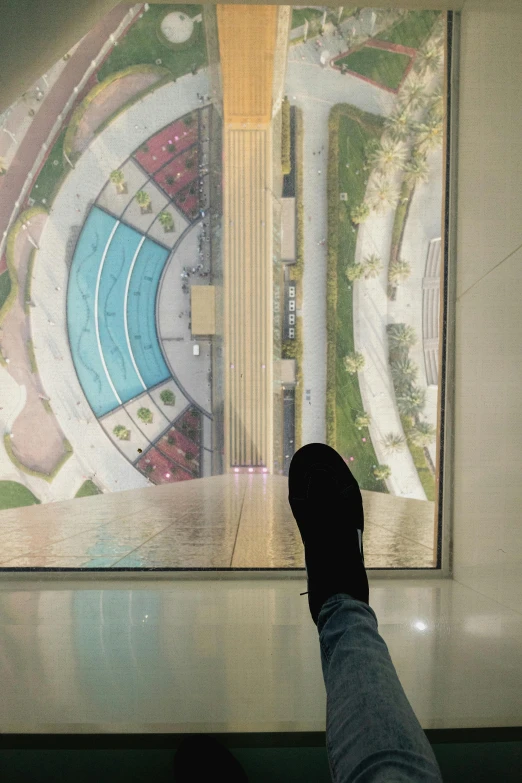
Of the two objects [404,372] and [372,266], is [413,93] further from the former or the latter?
[404,372]

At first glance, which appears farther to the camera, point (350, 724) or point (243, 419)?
point (243, 419)

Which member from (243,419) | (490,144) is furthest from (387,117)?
(243,419)

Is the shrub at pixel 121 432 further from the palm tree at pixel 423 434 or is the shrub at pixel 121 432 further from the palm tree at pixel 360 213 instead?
the palm tree at pixel 360 213

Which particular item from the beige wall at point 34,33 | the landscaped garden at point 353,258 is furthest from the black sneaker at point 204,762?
the landscaped garden at point 353,258

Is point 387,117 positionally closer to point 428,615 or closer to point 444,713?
point 428,615

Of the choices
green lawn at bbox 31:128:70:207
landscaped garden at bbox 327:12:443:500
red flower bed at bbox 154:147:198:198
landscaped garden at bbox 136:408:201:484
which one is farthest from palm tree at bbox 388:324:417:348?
green lawn at bbox 31:128:70:207

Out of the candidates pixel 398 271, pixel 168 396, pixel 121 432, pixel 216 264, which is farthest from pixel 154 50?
pixel 121 432
